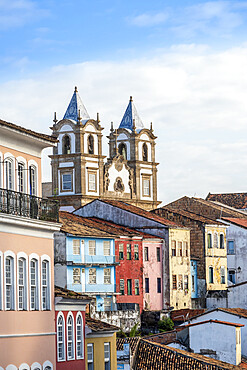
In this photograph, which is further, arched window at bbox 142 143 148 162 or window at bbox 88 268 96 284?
arched window at bbox 142 143 148 162

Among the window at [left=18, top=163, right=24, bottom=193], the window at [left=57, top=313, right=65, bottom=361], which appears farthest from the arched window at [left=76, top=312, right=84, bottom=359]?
the window at [left=18, top=163, right=24, bottom=193]

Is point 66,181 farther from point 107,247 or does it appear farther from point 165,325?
point 165,325

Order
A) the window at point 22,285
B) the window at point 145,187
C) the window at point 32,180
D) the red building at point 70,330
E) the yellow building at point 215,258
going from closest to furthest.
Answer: the window at point 22,285 < the window at point 32,180 < the red building at point 70,330 < the yellow building at point 215,258 < the window at point 145,187

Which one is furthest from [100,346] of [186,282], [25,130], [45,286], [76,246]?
[186,282]

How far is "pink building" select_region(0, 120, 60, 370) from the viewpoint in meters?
33.9

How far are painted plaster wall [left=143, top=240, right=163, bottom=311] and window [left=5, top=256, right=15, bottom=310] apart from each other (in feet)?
131

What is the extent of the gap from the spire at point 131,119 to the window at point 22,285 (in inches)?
3541

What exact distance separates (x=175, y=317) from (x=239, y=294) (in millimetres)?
9284

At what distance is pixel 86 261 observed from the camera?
66812mm

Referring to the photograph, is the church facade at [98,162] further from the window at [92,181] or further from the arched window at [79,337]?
the arched window at [79,337]

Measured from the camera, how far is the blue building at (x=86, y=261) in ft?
213

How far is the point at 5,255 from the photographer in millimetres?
33750

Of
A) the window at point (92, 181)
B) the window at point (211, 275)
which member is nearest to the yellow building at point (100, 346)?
the window at point (211, 275)

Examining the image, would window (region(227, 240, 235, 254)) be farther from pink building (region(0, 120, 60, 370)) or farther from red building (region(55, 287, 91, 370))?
pink building (region(0, 120, 60, 370))
